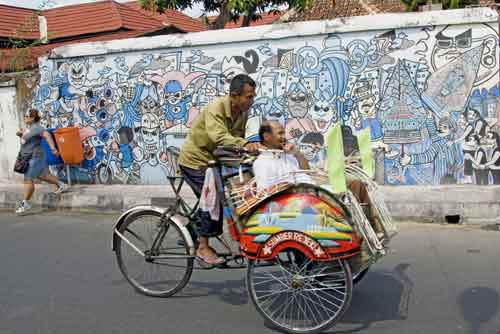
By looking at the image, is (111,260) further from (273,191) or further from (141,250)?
(273,191)

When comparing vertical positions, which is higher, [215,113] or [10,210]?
[215,113]

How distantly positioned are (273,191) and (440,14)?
553 cm

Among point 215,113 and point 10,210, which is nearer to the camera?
point 215,113

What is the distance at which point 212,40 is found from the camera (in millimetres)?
9727

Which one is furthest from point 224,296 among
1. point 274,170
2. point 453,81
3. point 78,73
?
point 78,73

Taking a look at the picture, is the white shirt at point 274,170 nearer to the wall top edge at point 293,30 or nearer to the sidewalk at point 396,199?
the sidewalk at point 396,199

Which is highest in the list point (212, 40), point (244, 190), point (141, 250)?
point (212, 40)

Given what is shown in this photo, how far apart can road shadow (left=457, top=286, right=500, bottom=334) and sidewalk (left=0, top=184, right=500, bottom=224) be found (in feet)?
8.46

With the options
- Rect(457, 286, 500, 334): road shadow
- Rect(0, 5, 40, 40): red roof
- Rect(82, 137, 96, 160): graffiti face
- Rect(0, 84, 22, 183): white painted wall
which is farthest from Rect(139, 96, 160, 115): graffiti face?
Rect(0, 5, 40, 40): red roof

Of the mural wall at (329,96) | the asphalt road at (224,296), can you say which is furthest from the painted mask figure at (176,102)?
the asphalt road at (224,296)

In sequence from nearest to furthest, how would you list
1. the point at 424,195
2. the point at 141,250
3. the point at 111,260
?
the point at 141,250 < the point at 111,260 < the point at 424,195

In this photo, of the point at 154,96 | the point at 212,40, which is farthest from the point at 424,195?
the point at 154,96

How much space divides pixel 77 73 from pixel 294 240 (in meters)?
8.02

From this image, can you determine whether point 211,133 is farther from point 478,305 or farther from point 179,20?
point 179,20
